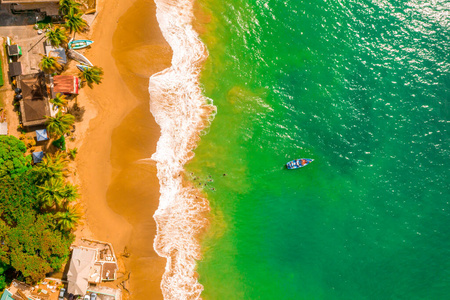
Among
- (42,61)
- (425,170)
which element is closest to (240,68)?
(42,61)

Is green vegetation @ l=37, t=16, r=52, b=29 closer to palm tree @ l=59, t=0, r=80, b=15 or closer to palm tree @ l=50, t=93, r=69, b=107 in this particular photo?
palm tree @ l=59, t=0, r=80, b=15

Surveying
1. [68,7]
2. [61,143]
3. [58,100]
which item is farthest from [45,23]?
[61,143]

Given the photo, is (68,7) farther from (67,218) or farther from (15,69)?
(67,218)

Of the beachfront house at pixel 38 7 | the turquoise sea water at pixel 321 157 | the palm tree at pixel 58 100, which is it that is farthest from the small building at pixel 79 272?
the beachfront house at pixel 38 7

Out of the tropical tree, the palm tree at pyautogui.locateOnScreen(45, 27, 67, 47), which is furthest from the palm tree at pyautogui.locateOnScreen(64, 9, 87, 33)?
the tropical tree

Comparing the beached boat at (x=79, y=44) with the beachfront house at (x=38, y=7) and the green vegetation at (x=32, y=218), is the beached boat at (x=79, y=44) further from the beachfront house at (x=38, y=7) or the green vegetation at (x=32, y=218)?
the green vegetation at (x=32, y=218)
